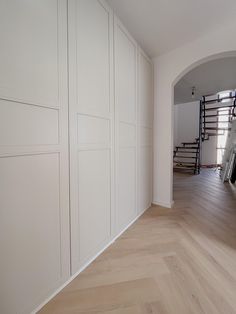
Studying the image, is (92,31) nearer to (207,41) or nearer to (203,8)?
(203,8)

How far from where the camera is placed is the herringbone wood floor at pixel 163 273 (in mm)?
1125

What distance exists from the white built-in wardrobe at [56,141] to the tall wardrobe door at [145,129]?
1.73 ft

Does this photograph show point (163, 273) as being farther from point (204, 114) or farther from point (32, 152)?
point (204, 114)

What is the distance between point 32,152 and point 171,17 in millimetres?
2088

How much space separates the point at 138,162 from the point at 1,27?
1.94 metres

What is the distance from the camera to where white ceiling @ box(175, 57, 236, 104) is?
3.23m

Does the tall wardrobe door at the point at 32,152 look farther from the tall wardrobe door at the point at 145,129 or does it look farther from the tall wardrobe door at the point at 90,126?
the tall wardrobe door at the point at 145,129

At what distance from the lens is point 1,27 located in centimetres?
85

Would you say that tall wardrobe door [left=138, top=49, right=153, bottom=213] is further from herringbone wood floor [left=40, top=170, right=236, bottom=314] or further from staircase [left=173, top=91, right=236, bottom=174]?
staircase [left=173, top=91, right=236, bottom=174]

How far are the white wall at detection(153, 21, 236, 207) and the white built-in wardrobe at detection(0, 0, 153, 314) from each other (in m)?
0.96

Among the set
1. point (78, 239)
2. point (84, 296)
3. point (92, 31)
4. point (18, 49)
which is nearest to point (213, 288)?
point (84, 296)

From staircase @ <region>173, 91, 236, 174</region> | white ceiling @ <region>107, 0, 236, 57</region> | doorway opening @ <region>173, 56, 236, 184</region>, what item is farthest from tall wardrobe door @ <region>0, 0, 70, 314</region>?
staircase @ <region>173, 91, 236, 174</region>

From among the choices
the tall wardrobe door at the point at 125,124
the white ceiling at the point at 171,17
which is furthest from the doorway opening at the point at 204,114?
the tall wardrobe door at the point at 125,124

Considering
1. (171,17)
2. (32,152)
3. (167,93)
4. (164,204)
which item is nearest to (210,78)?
(167,93)
